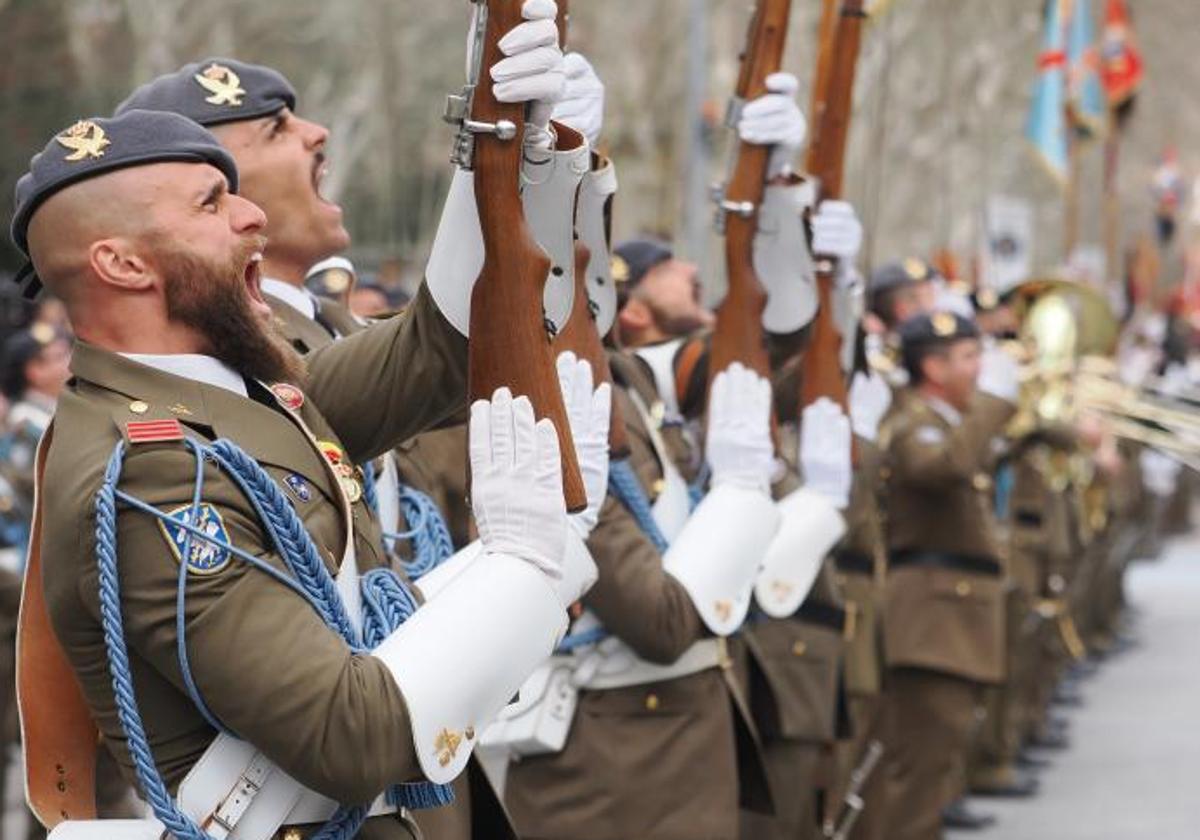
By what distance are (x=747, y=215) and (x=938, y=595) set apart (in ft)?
10.6

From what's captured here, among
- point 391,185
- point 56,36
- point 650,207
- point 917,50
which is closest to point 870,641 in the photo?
point 391,185

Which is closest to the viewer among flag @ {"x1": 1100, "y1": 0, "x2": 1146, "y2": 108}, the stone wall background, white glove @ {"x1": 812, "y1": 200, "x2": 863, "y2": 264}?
white glove @ {"x1": 812, "y1": 200, "x2": 863, "y2": 264}

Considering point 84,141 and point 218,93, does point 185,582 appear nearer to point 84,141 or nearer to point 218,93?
point 84,141

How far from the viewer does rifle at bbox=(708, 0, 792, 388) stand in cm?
516

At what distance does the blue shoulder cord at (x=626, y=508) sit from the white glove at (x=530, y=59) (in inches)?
75.2

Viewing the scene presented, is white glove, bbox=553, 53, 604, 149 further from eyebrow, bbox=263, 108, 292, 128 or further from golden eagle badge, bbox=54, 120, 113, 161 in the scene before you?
golden eagle badge, bbox=54, 120, 113, 161

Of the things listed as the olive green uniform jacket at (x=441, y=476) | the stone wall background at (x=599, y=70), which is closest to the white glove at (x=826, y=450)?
the olive green uniform jacket at (x=441, y=476)

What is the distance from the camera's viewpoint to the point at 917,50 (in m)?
30.2

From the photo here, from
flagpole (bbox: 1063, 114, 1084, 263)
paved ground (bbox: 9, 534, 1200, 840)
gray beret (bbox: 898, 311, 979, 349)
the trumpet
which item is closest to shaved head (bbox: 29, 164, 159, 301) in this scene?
gray beret (bbox: 898, 311, 979, 349)

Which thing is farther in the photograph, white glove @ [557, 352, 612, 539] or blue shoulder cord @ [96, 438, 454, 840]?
white glove @ [557, 352, 612, 539]

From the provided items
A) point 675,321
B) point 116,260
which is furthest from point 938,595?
point 116,260

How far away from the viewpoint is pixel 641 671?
16.4 ft

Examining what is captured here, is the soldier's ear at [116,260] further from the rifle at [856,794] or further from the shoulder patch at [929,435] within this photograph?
the shoulder patch at [929,435]

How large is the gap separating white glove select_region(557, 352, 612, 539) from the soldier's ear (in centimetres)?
110
